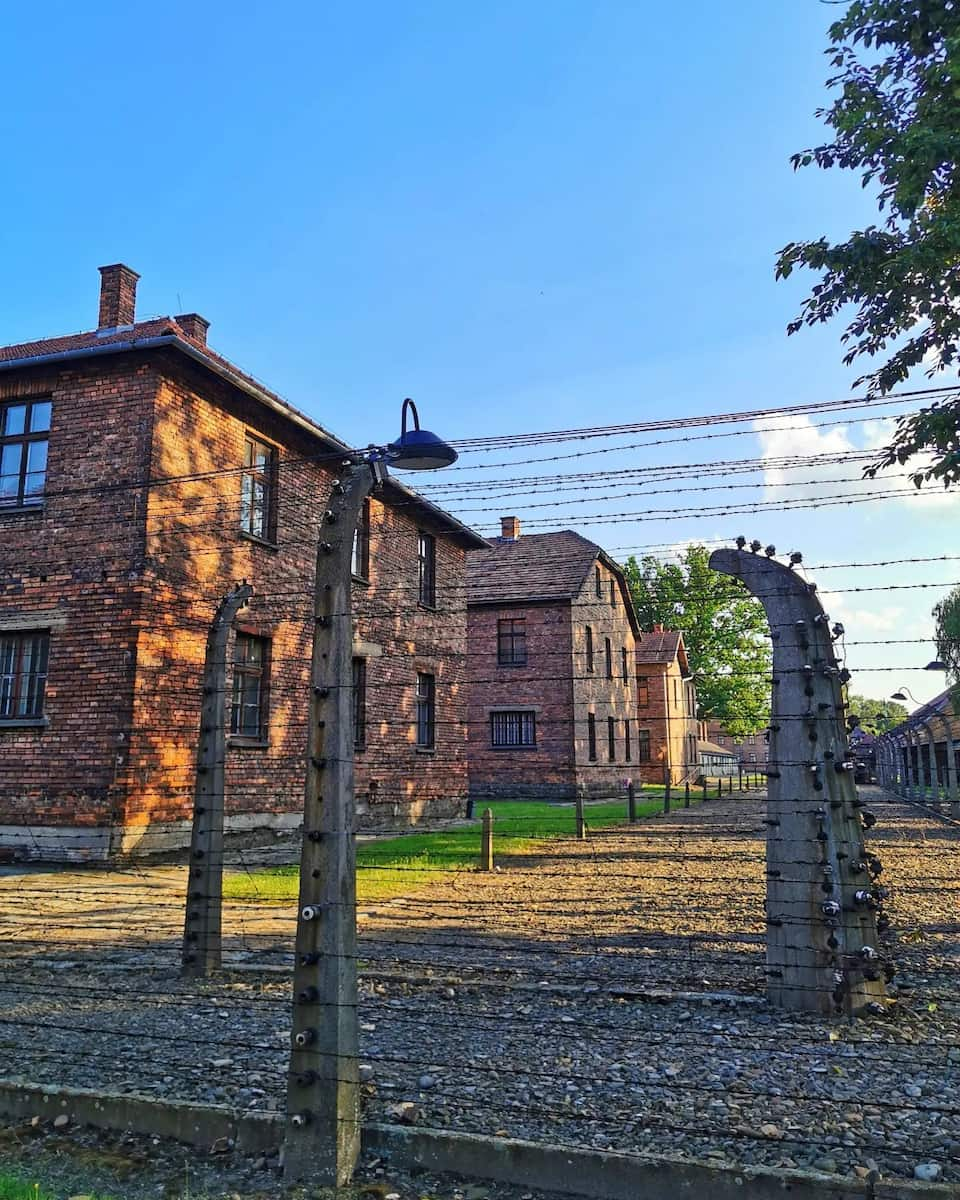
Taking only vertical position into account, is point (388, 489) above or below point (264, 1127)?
above

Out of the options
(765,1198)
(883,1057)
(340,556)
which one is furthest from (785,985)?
(340,556)

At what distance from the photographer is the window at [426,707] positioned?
21797 mm

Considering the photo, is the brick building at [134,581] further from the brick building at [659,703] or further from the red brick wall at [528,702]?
the brick building at [659,703]

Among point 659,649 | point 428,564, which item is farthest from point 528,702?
point 659,649

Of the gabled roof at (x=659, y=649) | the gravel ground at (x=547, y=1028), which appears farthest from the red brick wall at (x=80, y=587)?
the gabled roof at (x=659, y=649)

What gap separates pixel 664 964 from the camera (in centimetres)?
693

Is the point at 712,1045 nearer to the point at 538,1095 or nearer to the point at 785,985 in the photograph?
the point at 785,985

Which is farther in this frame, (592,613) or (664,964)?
(592,613)

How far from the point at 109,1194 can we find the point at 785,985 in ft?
12.8

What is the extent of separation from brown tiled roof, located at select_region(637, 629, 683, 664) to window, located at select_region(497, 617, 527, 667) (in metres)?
14.6

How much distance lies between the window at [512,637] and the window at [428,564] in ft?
34.3

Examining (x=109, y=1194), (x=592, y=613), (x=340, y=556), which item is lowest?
(x=109, y=1194)

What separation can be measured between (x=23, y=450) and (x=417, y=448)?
1158cm

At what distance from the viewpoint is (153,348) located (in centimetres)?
1330
